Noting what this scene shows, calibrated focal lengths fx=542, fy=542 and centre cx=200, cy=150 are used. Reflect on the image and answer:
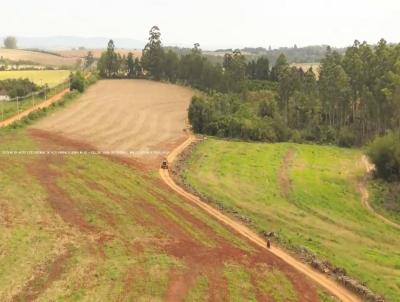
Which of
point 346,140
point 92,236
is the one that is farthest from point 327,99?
point 92,236

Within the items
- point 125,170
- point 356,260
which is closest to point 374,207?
point 356,260

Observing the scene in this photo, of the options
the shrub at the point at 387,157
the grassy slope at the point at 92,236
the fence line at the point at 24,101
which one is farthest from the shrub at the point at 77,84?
the shrub at the point at 387,157

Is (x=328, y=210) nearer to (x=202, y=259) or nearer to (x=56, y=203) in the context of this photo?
(x=202, y=259)

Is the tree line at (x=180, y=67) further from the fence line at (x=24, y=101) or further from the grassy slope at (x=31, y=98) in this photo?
the fence line at (x=24, y=101)

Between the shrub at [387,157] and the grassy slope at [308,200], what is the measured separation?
10.6ft

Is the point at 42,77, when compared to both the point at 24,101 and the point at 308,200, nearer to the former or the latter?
the point at 24,101

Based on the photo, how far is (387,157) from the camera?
2484 inches

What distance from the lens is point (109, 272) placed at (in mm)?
29547

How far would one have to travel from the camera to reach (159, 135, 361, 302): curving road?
31922mm

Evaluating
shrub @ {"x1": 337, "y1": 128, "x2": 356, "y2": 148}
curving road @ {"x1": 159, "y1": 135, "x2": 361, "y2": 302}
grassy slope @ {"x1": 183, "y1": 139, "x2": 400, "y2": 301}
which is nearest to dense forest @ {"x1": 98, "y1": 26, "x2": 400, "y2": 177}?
shrub @ {"x1": 337, "y1": 128, "x2": 356, "y2": 148}

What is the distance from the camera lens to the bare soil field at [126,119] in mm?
67938

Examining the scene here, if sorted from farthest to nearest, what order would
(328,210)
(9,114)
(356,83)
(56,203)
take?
(356,83) → (9,114) → (328,210) → (56,203)

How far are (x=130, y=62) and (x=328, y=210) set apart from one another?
363ft

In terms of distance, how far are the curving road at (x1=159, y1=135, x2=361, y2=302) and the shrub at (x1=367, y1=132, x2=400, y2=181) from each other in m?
25.7
